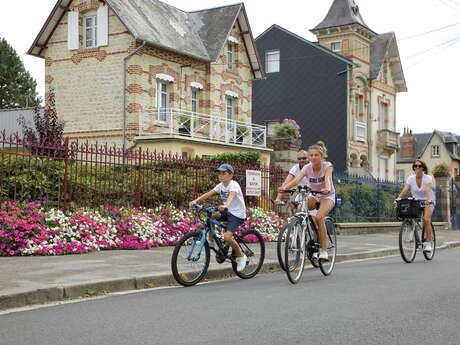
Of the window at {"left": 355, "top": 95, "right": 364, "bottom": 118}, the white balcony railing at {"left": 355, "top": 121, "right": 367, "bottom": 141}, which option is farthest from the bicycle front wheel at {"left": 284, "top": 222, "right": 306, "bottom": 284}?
the window at {"left": 355, "top": 95, "right": 364, "bottom": 118}

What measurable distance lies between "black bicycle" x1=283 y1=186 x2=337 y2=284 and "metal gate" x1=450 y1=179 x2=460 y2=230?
1969 centimetres

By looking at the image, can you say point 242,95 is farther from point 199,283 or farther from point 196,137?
point 199,283

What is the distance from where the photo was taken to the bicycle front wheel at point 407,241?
10.8 metres

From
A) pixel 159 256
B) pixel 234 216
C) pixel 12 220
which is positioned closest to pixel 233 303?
pixel 234 216

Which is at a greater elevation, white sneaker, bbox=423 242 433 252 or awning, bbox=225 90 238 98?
awning, bbox=225 90 238 98

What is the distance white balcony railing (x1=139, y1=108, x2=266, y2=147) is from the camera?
82.0ft

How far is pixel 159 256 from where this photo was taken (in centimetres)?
1045

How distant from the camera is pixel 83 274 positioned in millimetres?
7820

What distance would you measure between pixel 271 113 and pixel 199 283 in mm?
31227

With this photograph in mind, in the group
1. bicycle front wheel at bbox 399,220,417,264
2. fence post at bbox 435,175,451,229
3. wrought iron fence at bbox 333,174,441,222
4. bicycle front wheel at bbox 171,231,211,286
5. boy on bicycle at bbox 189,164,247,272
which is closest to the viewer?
bicycle front wheel at bbox 171,231,211,286

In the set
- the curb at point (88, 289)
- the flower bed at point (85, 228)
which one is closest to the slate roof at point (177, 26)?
the flower bed at point (85, 228)

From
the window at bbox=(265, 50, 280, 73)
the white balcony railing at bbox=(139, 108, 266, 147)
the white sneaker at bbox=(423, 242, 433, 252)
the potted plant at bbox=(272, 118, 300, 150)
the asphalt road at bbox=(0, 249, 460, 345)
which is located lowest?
the asphalt road at bbox=(0, 249, 460, 345)

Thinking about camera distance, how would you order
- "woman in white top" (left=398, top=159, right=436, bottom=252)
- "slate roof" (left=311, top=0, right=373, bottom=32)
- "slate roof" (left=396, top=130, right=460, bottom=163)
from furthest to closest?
"slate roof" (left=396, top=130, right=460, bottom=163) < "slate roof" (left=311, top=0, right=373, bottom=32) < "woman in white top" (left=398, top=159, right=436, bottom=252)

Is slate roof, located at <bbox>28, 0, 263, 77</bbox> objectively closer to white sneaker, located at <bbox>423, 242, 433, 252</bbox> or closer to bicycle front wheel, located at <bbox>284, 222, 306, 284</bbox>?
white sneaker, located at <bbox>423, 242, 433, 252</bbox>
